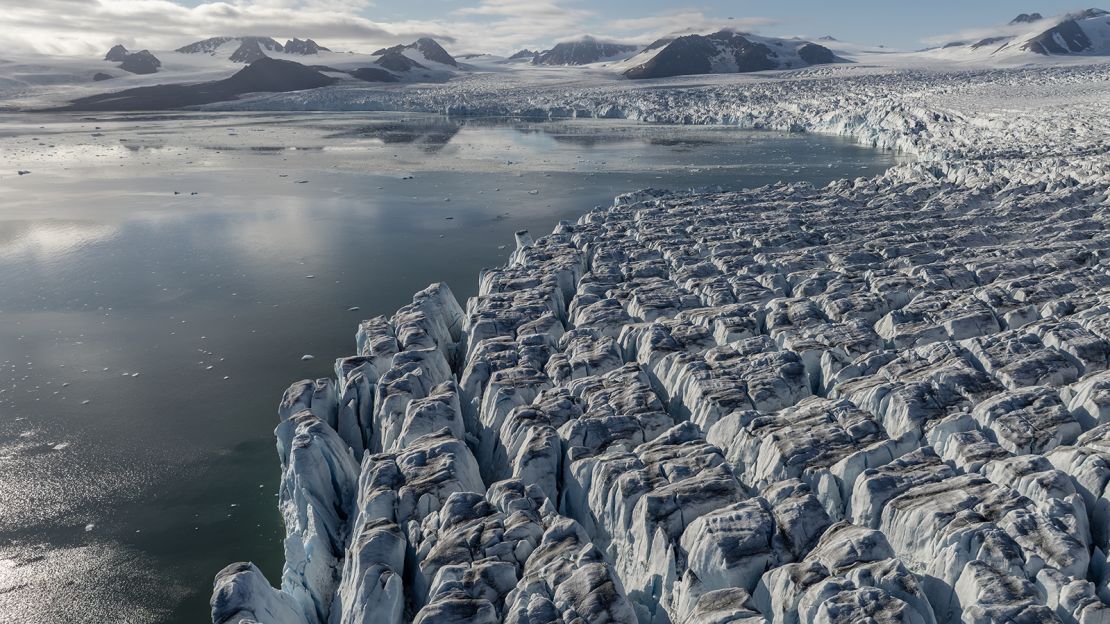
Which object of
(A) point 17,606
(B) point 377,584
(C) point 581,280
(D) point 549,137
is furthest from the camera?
(D) point 549,137

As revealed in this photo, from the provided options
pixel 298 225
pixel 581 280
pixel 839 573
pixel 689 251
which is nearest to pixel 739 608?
pixel 839 573

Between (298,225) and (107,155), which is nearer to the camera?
(298,225)

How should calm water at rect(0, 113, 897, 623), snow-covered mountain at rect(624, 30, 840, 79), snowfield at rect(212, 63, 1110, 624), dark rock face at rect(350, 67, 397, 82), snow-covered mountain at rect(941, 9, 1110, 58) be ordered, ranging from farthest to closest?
dark rock face at rect(350, 67, 397, 82)
snow-covered mountain at rect(624, 30, 840, 79)
snow-covered mountain at rect(941, 9, 1110, 58)
calm water at rect(0, 113, 897, 623)
snowfield at rect(212, 63, 1110, 624)

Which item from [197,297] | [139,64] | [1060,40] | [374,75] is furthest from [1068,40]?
[139,64]

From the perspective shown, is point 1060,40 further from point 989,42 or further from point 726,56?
point 726,56

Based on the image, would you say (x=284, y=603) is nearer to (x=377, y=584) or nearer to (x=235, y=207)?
(x=377, y=584)

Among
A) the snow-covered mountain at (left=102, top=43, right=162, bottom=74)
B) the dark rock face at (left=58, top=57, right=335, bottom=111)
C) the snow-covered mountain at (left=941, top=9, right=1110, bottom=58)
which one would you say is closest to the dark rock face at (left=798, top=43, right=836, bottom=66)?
the snow-covered mountain at (left=941, top=9, right=1110, bottom=58)

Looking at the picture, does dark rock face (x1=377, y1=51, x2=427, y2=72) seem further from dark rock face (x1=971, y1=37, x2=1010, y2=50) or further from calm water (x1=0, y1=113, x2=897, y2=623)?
dark rock face (x1=971, y1=37, x2=1010, y2=50)
